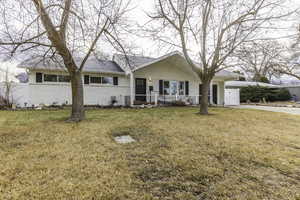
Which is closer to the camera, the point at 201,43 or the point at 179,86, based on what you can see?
the point at 201,43

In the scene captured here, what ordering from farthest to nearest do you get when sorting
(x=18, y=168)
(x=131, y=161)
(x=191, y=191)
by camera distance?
(x=131, y=161)
(x=18, y=168)
(x=191, y=191)

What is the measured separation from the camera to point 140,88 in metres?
13.6

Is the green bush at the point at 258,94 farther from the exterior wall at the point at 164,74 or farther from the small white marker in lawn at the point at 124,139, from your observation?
the small white marker in lawn at the point at 124,139

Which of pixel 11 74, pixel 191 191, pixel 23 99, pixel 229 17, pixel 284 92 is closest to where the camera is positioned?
pixel 191 191

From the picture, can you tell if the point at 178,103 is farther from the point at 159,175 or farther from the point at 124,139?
the point at 159,175

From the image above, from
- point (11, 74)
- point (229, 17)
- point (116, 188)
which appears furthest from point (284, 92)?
point (11, 74)

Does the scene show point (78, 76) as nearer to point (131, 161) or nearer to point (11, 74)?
point (131, 161)

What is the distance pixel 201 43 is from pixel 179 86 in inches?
261

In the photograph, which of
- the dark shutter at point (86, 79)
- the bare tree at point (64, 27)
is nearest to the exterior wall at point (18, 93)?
the dark shutter at point (86, 79)

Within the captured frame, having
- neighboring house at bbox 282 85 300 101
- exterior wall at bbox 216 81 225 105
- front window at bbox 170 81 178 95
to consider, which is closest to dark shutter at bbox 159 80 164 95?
front window at bbox 170 81 178 95

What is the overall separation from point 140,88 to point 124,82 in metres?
1.35

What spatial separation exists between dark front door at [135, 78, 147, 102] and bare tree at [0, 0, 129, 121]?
6.13m

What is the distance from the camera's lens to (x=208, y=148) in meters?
3.81

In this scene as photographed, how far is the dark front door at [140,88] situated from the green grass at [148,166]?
28.7ft
